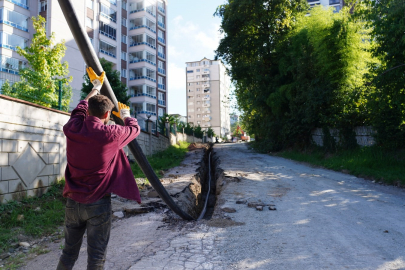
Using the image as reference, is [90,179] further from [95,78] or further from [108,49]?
[108,49]

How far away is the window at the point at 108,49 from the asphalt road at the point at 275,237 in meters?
32.9

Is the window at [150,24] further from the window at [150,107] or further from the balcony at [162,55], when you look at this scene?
the window at [150,107]

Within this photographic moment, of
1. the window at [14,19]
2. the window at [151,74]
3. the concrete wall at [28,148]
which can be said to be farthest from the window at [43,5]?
the concrete wall at [28,148]

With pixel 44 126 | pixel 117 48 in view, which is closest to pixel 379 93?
pixel 44 126

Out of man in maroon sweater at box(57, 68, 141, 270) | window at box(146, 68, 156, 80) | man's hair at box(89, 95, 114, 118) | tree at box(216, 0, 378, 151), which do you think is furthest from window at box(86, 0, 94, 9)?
man in maroon sweater at box(57, 68, 141, 270)

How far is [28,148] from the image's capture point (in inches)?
253

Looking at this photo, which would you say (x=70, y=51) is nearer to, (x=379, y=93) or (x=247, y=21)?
(x=247, y=21)

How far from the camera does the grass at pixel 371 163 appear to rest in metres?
8.90

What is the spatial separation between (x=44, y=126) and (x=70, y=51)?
24.2 meters

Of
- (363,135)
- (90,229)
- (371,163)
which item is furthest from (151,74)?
(90,229)

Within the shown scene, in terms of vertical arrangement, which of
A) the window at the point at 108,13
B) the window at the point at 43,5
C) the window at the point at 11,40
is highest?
the window at the point at 108,13

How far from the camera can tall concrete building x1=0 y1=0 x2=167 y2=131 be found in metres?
26.2

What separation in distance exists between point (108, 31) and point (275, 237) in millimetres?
36703

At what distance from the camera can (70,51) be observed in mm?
28141
